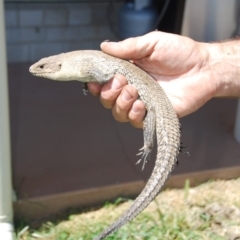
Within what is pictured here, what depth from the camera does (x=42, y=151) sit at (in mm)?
3791

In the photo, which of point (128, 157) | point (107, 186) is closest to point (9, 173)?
point (107, 186)

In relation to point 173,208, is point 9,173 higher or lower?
higher

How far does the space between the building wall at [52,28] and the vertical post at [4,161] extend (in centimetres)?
224

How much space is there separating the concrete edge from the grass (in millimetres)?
58

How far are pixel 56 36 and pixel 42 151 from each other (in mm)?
1785

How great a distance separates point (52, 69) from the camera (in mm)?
2346

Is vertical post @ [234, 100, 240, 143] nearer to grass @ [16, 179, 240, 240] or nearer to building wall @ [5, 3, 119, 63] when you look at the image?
grass @ [16, 179, 240, 240]

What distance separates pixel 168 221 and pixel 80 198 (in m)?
0.55

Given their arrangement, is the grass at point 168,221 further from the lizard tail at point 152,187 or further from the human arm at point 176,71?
the lizard tail at point 152,187

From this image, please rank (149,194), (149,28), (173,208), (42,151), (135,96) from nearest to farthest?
(149,194), (135,96), (173,208), (42,151), (149,28)

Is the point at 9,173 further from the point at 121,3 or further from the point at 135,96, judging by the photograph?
the point at 121,3

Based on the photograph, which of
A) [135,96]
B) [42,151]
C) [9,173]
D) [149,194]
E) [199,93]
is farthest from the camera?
[42,151]

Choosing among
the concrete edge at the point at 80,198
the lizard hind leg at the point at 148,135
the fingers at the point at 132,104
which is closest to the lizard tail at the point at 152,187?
the lizard hind leg at the point at 148,135

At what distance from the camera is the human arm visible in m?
2.35
